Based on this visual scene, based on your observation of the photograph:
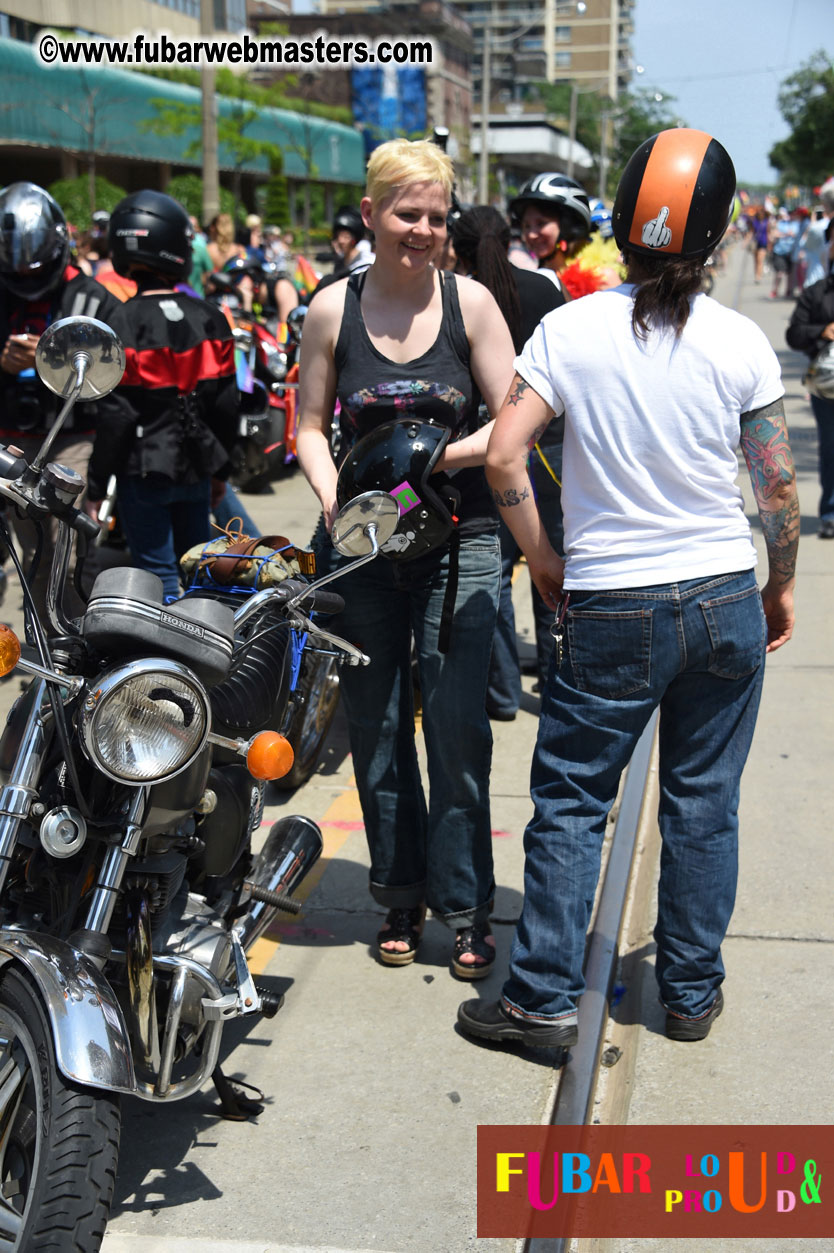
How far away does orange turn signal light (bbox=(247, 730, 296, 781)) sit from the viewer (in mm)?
2463

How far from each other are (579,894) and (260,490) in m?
7.39

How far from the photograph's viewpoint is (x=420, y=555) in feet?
10.6

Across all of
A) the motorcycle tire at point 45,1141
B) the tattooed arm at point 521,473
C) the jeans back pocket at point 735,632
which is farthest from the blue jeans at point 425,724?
the motorcycle tire at point 45,1141

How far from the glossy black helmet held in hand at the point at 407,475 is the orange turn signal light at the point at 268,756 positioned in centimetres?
61

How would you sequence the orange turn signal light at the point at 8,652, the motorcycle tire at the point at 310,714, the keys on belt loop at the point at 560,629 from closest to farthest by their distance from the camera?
the orange turn signal light at the point at 8,652 < the keys on belt loop at the point at 560,629 < the motorcycle tire at the point at 310,714

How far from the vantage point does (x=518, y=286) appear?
493 centimetres

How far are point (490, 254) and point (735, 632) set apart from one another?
7.71ft

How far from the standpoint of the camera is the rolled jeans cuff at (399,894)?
358 cm

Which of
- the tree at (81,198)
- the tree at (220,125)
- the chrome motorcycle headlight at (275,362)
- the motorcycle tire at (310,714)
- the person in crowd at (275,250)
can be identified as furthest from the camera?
the tree at (220,125)

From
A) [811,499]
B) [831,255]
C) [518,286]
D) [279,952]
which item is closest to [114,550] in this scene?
[518,286]

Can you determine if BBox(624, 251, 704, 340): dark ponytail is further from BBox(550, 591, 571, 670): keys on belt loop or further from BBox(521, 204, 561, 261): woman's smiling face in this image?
BBox(521, 204, 561, 261): woman's smiling face

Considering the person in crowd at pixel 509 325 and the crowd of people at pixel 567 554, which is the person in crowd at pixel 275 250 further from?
the crowd of people at pixel 567 554

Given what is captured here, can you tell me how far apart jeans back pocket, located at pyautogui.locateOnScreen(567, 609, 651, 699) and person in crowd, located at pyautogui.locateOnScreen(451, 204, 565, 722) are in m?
1.52

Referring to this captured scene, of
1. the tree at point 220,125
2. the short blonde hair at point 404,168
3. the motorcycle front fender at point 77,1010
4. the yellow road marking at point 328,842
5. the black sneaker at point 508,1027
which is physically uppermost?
the tree at point 220,125
